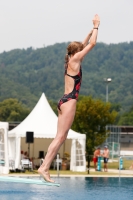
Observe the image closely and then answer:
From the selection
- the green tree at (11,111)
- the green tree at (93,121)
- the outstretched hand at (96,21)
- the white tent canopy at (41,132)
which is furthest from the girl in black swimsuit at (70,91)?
the green tree at (11,111)

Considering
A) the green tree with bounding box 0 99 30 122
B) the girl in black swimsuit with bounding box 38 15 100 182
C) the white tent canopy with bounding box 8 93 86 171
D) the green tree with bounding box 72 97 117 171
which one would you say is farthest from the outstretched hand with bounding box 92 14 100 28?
the green tree with bounding box 0 99 30 122

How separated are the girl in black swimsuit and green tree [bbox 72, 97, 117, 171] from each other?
4140 cm

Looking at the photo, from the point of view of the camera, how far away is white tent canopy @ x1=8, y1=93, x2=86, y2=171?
3809 cm

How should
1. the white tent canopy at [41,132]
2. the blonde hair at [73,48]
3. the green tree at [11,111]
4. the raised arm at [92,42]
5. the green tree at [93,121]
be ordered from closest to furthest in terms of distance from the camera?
the raised arm at [92,42]
the blonde hair at [73,48]
the white tent canopy at [41,132]
the green tree at [93,121]
the green tree at [11,111]

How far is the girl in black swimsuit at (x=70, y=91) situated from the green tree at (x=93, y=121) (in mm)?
41398

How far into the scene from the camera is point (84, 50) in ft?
25.6

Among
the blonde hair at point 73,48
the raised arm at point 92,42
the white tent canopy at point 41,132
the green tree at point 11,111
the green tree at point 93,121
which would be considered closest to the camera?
the raised arm at point 92,42

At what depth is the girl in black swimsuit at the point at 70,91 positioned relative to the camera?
7.81 metres

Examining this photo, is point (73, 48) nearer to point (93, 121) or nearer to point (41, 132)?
point (41, 132)

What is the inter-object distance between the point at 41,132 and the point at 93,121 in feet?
38.8

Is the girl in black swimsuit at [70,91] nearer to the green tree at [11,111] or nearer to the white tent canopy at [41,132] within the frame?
the white tent canopy at [41,132]

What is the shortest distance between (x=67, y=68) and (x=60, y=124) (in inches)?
26.1

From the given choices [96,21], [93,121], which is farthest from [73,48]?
[93,121]

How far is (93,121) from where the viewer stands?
50.2 m
